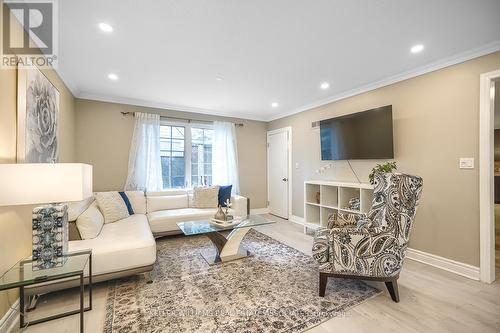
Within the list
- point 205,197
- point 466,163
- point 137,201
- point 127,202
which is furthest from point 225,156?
point 466,163

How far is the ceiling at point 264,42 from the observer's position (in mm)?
1739

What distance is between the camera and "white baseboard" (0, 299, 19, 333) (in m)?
1.52

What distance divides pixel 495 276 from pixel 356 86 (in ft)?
9.20

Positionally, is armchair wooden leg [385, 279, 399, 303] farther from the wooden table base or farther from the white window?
the white window

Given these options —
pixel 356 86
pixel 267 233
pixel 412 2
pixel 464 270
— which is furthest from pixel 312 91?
pixel 464 270

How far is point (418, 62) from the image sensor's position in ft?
8.58

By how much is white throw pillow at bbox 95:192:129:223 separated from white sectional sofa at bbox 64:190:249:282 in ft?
0.32

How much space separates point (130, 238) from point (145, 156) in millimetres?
2165

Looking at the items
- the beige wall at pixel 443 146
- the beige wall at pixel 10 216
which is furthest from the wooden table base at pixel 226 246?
the beige wall at pixel 443 146

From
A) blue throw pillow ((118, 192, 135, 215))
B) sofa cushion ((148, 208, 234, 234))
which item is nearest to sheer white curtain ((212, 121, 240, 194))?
sofa cushion ((148, 208, 234, 234))

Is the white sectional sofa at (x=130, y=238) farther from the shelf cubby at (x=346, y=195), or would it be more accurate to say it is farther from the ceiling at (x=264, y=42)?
the shelf cubby at (x=346, y=195)

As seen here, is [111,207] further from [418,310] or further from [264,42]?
[418,310]

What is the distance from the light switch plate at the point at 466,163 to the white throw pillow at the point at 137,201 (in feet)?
14.5

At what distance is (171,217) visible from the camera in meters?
3.58
